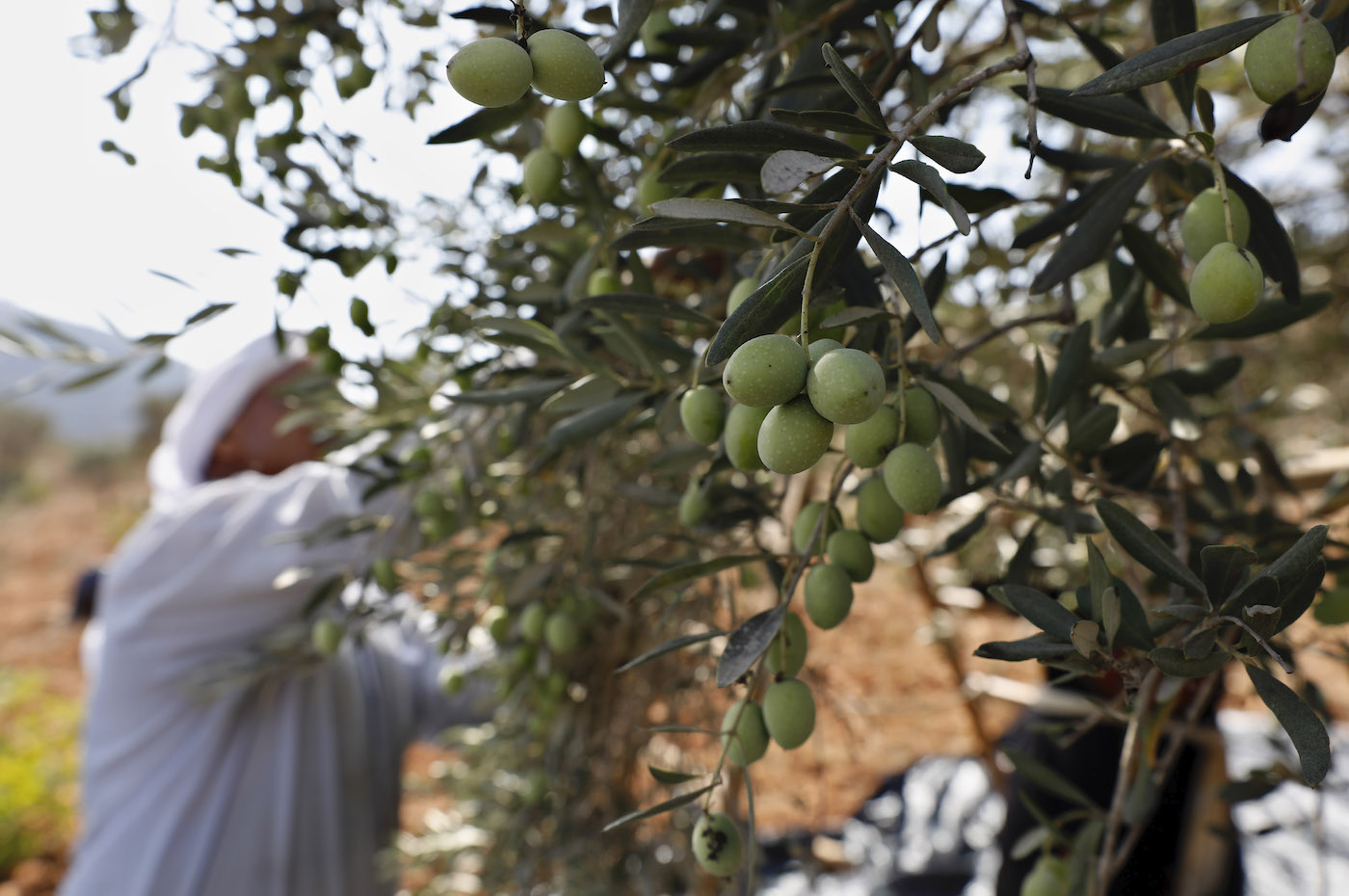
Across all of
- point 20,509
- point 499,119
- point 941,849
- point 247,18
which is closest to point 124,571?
point 247,18

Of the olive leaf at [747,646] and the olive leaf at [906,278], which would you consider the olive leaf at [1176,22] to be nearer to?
the olive leaf at [906,278]

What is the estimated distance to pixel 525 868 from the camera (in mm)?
1307

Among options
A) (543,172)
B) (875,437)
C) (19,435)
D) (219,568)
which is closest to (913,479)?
(875,437)

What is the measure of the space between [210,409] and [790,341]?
6.96 ft

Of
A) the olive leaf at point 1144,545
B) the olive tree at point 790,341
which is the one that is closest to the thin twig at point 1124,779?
the olive tree at point 790,341

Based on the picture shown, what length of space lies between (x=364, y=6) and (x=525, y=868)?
1207 millimetres

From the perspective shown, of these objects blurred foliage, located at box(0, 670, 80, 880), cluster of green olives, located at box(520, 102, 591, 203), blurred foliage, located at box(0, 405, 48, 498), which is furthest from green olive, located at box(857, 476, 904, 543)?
blurred foliage, located at box(0, 405, 48, 498)

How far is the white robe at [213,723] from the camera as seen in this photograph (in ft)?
5.65

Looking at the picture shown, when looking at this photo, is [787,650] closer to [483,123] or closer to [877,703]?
[483,123]

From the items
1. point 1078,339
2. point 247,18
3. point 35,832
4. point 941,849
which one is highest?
point 247,18

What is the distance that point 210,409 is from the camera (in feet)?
6.80

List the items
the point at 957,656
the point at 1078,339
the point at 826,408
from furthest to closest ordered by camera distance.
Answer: the point at 957,656
the point at 1078,339
the point at 826,408

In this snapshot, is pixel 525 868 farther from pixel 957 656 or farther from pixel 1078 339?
pixel 1078 339

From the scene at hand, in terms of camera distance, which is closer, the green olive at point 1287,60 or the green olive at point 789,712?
the green olive at point 1287,60
